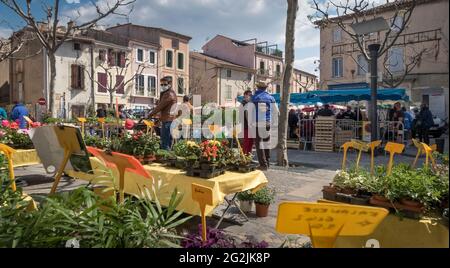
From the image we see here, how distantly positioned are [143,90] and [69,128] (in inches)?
1231

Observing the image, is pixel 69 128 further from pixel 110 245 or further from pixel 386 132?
pixel 386 132

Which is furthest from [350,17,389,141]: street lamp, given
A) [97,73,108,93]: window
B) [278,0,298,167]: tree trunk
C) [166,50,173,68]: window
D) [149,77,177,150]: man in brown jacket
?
[166,50,173,68]: window

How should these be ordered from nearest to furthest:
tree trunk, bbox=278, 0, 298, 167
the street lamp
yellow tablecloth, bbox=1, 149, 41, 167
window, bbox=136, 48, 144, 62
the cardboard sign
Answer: the cardboard sign
yellow tablecloth, bbox=1, 149, 41, 167
tree trunk, bbox=278, 0, 298, 167
the street lamp
window, bbox=136, 48, 144, 62

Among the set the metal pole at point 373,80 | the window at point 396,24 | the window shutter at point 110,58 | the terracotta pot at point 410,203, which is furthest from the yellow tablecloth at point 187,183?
the window shutter at point 110,58

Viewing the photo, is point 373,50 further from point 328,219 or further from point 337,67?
point 337,67

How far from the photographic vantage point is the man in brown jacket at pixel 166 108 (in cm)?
632

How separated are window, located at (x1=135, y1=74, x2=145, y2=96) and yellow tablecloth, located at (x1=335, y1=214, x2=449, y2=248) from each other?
104 ft

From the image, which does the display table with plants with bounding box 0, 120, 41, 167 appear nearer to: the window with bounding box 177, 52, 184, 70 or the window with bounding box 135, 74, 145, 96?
the window with bounding box 135, 74, 145, 96

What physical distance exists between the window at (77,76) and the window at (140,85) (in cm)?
512

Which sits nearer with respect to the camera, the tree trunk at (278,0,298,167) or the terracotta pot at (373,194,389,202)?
the terracotta pot at (373,194,389,202)

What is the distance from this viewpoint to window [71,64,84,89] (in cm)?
2808

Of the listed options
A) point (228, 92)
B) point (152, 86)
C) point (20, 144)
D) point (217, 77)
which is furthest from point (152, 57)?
point (20, 144)
